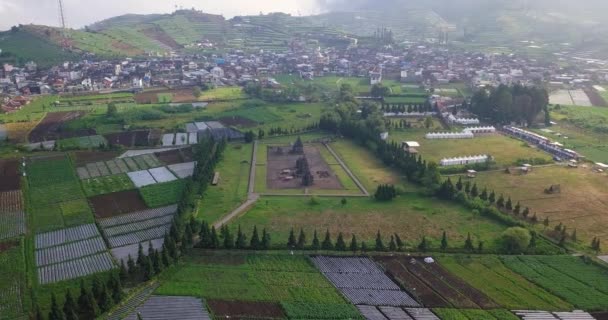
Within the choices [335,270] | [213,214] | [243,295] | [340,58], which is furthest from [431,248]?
[340,58]

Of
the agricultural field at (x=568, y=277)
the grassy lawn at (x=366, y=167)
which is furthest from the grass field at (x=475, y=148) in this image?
the agricultural field at (x=568, y=277)

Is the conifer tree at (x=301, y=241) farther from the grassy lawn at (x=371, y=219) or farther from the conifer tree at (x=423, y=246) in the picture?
the conifer tree at (x=423, y=246)

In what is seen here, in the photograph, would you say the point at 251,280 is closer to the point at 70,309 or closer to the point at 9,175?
the point at 70,309

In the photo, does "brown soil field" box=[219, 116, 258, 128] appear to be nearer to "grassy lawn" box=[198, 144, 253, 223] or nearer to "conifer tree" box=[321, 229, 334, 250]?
"grassy lawn" box=[198, 144, 253, 223]

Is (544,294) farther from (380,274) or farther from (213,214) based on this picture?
(213,214)

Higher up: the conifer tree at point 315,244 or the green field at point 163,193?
the green field at point 163,193

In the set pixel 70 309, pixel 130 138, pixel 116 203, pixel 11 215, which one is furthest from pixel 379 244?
pixel 130 138

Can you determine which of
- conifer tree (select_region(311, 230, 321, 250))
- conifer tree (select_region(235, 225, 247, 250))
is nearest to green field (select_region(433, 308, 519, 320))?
conifer tree (select_region(311, 230, 321, 250))
